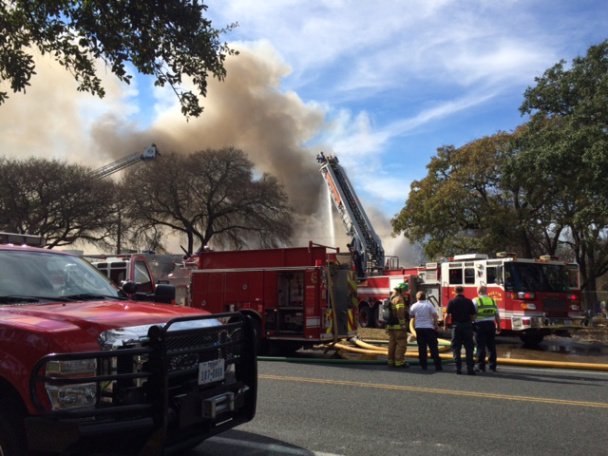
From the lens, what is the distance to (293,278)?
479 inches

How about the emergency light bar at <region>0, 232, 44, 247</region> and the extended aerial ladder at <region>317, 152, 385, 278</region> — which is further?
the extended aerial ladder at <region>317, 152, 385, 278</region>

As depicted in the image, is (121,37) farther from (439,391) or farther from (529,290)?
(529,290)

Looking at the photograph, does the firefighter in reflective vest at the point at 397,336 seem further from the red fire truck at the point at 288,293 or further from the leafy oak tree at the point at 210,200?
the leafy oak tree at the point at 210,200

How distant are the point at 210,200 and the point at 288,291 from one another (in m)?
28.3

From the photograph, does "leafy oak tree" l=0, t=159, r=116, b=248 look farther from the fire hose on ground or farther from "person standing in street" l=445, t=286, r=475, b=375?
"person standing in street" l=445, t=286, r=475, b=375

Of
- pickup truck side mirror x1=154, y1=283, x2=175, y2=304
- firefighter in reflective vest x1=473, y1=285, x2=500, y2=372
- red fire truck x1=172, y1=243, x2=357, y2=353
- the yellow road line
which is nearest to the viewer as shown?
pickup truck side mirror x1=154, y1=283, x2=175, y2=304

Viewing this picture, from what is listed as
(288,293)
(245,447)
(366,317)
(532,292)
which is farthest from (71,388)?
(366,317)

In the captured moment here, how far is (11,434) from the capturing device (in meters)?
3.17

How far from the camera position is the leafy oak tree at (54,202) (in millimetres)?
34062

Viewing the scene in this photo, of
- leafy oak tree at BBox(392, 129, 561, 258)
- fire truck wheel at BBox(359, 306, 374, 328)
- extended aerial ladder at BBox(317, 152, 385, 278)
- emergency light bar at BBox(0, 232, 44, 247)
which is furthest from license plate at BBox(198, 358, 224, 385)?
leafy oak tree at BBox(392, 129, 561, 258)

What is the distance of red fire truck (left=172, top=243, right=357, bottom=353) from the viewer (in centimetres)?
1162

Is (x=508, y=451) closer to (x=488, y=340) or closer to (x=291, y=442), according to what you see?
(x=291, y=442)

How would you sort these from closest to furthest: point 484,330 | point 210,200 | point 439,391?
1. point 439,391
2. point 484,330
3. point 210,200

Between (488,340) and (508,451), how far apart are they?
555cm
